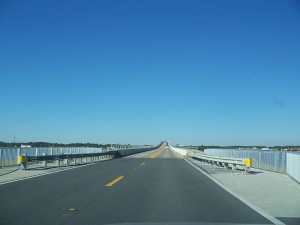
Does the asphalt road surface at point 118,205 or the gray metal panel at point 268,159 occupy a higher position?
the gray metal panel at point 268,159

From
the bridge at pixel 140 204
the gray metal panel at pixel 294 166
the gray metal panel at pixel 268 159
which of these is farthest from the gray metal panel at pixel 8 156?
the gray metal panel at pixel 294 166

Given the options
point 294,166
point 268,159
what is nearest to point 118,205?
point 294,166

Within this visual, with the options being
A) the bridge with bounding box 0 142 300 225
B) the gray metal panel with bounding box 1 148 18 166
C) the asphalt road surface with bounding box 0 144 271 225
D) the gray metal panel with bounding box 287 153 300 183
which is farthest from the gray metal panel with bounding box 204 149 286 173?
the gray metal panel with bounding box 1 148 18 166

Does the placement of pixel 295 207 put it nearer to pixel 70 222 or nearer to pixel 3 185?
pixel 70 222

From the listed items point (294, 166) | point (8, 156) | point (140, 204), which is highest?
point (294, 166)

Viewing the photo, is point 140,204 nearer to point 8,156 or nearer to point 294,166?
point 294,166

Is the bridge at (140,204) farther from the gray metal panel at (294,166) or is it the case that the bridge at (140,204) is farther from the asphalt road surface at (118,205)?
the gray metal panel at (294,166)

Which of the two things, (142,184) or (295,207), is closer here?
(295,207)

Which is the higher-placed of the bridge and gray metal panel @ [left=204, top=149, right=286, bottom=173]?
gray metal panel @ [left=204, top=149, right=286, bottom=173]

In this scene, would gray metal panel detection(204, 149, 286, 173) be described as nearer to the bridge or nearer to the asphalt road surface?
the bridge

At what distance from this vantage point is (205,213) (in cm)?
977

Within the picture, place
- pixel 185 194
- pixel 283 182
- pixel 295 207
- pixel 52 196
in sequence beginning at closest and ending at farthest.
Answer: pixel 295 207
pixel 52 196
pixel 185 194
pixel 283 182

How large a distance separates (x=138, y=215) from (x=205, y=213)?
172 cm

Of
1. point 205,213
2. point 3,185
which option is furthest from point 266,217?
point 3,185
